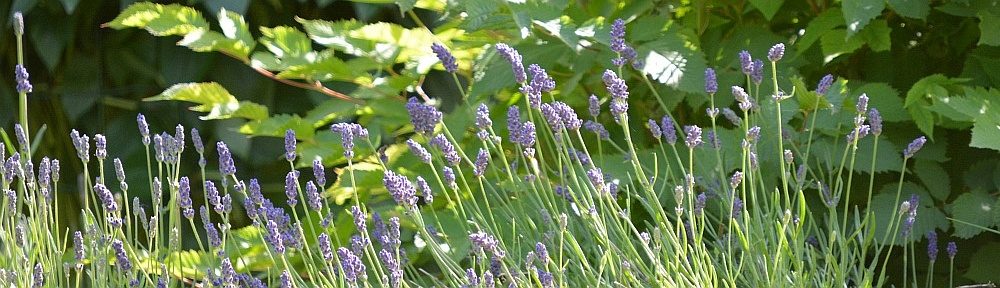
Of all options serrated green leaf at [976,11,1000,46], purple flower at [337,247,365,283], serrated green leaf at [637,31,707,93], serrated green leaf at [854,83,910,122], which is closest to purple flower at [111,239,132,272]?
purple flower at [337,247,365,283]

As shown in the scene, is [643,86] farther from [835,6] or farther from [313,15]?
[313,15]

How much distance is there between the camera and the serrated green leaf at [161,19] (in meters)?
2.08

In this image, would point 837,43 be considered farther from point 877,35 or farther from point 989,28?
point 989,28

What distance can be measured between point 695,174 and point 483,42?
463 millimetres

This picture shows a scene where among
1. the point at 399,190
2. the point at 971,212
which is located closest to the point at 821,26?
the point at 971,212

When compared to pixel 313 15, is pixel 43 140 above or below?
below

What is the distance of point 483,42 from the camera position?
212cm

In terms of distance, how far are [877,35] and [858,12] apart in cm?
19

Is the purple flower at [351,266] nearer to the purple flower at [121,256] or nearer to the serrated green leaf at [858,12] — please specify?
the purple flower at [121,256]

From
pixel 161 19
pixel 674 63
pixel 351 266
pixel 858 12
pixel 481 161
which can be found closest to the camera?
pixel 351 266

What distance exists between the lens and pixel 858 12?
5.85 feet

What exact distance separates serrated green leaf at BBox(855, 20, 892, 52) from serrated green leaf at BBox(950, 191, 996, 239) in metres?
0.28

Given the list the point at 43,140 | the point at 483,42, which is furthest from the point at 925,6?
the point at 43,140

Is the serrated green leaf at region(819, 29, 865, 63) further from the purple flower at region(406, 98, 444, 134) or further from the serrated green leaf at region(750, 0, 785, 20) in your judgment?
the purple flower at region(406, 98, 444, 134)
